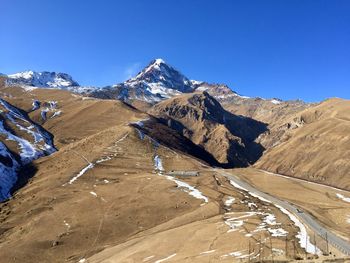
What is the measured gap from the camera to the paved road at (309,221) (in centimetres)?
5372

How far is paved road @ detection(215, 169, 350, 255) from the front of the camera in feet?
176

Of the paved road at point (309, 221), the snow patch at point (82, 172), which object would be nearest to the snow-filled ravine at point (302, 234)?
the paved road at point (309, 221)

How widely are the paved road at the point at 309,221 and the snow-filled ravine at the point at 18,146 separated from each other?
61.1 metres

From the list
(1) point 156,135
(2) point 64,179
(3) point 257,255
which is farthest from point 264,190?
(1) point 156,135

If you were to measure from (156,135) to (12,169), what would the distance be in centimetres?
7181

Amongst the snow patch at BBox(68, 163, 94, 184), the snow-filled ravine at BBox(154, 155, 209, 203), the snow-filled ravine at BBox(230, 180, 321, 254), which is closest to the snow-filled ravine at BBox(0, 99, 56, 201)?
the snow patch at BBox(68, 163, 94, 184)

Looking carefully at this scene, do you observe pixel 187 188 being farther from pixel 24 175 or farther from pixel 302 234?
pixel 24 175

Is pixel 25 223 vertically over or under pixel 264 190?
under

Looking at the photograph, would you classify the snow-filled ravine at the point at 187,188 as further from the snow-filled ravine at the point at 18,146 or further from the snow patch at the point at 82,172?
the snow-filled ravine at the point at 18,146

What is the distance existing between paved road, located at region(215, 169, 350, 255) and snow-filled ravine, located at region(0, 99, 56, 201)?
6107 centimetres

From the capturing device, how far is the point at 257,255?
47.1 metres

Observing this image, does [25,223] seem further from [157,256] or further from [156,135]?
[156,135]

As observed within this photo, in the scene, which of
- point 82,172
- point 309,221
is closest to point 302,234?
point 309,221

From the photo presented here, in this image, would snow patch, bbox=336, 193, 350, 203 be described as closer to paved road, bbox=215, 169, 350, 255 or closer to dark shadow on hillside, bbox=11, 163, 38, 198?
paved road, bbox=215, 169, 350, 255
